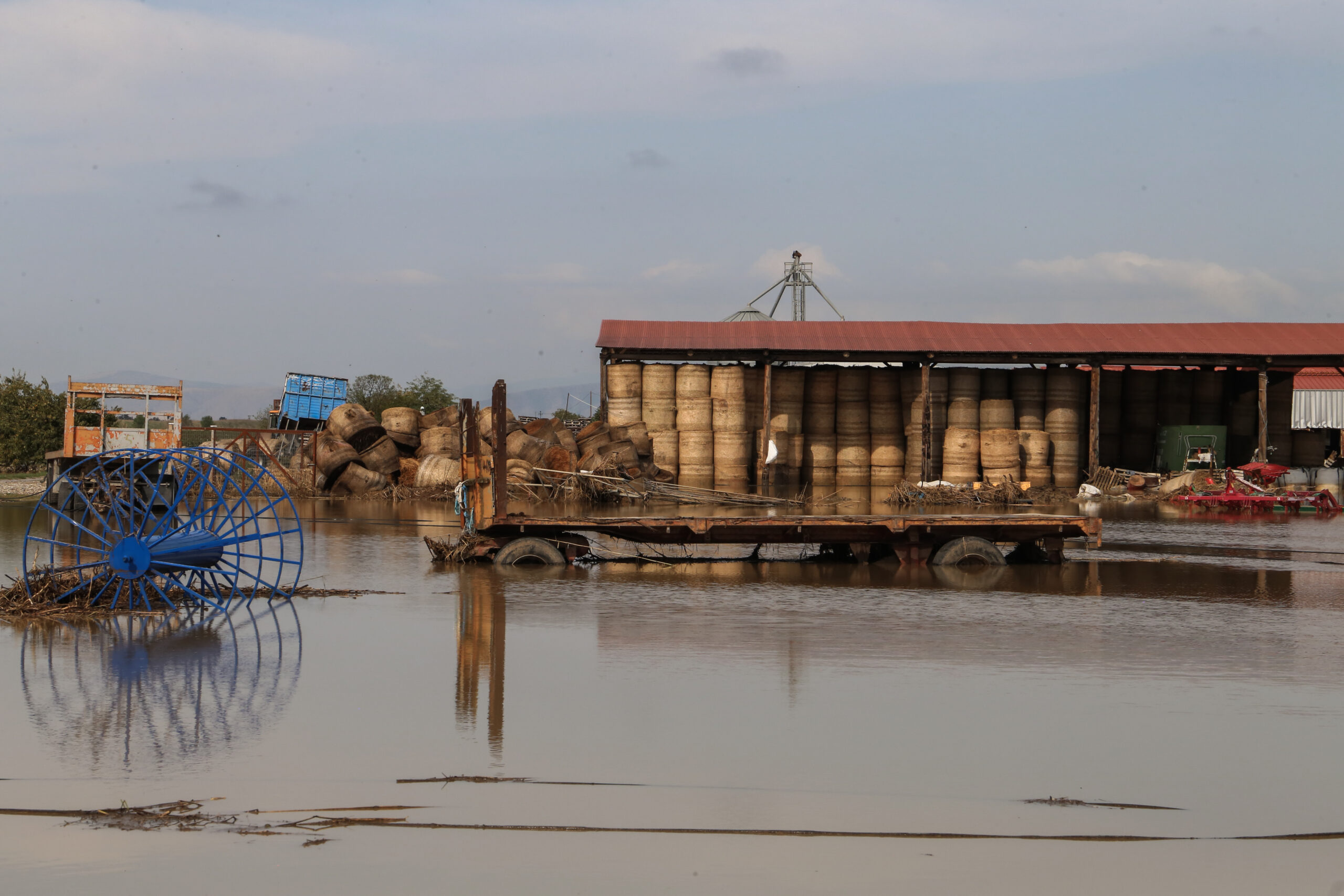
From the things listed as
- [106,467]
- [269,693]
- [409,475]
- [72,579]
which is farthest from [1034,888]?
[409,475]

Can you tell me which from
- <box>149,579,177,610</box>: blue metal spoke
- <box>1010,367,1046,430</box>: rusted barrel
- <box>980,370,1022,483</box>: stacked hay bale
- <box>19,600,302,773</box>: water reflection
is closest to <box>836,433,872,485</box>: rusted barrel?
<box>980,370,1022,483</box>: stacked hay bale

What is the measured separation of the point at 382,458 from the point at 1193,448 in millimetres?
21113

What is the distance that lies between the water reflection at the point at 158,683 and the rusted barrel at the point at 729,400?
20045 mm

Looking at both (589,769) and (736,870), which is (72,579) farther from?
(736,870)

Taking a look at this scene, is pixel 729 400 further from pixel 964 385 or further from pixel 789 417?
pixel 964 385

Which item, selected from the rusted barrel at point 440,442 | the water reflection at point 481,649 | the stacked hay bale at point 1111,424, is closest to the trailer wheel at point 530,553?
the water reflection at point 481,649

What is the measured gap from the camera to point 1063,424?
107 ft

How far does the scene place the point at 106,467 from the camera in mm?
22281

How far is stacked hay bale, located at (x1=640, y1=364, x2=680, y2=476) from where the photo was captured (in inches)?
1233

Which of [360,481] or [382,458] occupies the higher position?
[382,458]

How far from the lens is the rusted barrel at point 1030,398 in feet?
107

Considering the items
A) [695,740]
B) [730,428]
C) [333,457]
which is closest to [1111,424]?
[730,428]

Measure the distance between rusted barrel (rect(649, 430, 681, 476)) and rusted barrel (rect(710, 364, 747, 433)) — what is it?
3.85ft

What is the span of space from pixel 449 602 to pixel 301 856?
Result: 7.21 meters
